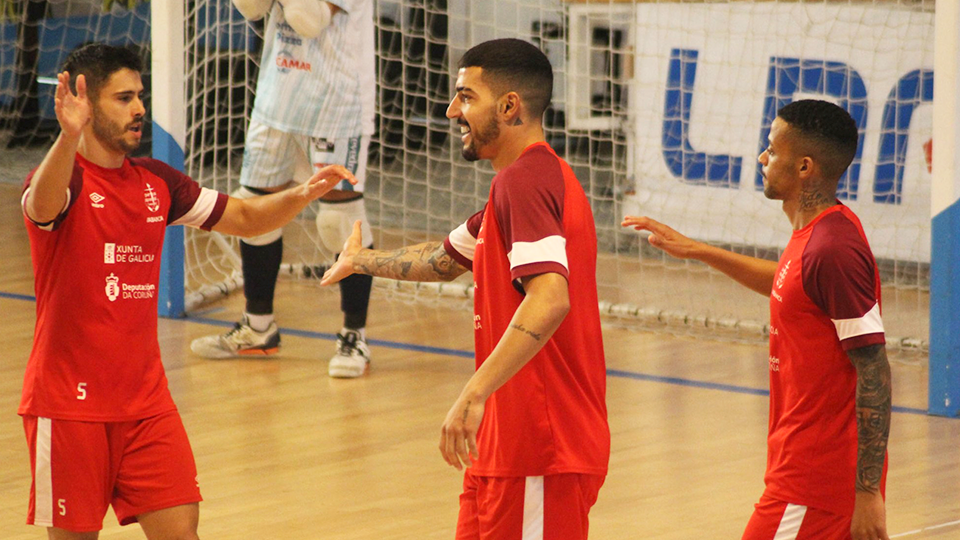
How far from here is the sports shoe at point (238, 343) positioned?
20.0 feet

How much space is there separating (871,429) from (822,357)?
0.55ft

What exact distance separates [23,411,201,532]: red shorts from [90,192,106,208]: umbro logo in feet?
1.56

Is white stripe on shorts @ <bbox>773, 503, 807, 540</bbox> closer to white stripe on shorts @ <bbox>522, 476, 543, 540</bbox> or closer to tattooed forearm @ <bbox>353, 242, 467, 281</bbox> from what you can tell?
white stripe on shorts @ <bbox>522, 476, 543, 540</bbox>

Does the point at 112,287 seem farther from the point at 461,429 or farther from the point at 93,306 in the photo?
the point at 461,429

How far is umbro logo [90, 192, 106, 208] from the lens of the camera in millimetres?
3023

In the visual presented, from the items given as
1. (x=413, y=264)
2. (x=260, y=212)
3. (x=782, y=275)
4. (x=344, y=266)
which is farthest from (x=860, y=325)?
(x=260, y=212)

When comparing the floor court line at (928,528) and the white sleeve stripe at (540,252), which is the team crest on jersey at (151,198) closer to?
the white sleeve stripe at (540,252)

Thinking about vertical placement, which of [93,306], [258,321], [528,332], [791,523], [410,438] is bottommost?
[410,438]

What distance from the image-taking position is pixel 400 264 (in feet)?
9.83

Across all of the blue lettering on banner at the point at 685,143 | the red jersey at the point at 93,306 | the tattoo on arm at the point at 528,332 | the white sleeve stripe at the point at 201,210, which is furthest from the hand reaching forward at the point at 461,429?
the blue lettering on banner at the point at 685,143

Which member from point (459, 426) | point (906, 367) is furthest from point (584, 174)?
point (459, 426)

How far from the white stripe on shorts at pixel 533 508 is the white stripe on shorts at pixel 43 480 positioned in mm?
1148

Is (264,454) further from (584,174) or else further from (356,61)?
(584,174)

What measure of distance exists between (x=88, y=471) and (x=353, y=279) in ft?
9.51
